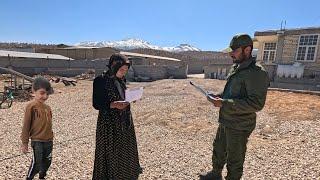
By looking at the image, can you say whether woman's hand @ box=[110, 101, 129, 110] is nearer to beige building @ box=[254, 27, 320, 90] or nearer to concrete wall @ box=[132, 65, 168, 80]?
beige building @ box=[254, 27, 320, 90]

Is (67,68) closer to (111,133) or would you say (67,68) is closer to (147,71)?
(147,71)

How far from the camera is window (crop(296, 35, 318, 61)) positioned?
1809cm

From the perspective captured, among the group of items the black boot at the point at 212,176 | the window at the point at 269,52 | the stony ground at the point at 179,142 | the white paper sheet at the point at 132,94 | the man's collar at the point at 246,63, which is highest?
the window at the point at 269,52

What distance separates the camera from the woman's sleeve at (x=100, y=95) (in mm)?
3180

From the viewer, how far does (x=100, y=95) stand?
10.4ft

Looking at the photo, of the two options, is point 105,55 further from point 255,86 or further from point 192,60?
point 255,86

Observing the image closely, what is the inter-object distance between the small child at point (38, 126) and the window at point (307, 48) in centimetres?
1856

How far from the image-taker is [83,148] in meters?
5.49

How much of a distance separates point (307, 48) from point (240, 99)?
1786 centimetres

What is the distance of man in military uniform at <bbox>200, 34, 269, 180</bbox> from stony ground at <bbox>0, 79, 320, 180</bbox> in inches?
47.1

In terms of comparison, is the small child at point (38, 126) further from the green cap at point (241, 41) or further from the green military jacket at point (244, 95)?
the green cap at point (241, 41)

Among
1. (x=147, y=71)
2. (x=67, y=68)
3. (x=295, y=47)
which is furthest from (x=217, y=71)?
(x=67, y=68)

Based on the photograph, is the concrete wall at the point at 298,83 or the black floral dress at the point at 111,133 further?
the concrete wall at the point at 298,83

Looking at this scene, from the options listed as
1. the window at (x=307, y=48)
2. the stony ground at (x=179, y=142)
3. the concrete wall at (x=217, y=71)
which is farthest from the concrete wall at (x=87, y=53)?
the stony ground at (x=179, y=142)
